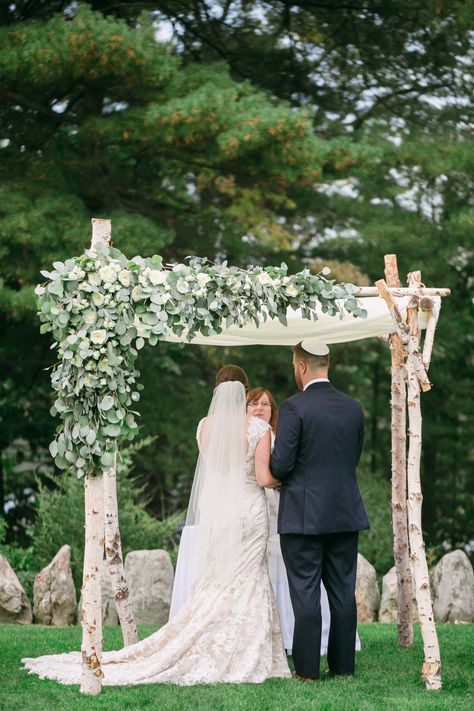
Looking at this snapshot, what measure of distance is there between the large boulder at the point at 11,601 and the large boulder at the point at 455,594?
12.3 feet

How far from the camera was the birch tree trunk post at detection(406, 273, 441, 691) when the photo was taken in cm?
608

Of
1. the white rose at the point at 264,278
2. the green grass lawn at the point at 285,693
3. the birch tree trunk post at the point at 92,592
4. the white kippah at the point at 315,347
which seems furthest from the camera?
the white kippah at the point at 315,347

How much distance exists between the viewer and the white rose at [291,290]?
6004 millimetres

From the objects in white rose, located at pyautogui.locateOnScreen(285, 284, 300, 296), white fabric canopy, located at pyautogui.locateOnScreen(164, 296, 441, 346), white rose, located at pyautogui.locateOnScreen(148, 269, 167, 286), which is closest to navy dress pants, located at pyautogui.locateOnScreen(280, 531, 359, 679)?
white fabric canopy, located at pyautogui.locateOnScreen(164, 296, 441, 346)

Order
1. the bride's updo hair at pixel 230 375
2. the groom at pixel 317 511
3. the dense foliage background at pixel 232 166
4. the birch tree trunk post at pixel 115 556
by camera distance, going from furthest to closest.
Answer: the dense foliage background at pixel 232 166, the birch tree trunk post at pixel 115 556, the bride's updo hair at pixel 230 375, the groom at pixel 317 511

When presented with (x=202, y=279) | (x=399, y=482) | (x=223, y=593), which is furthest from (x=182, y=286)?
(x=399, y=482)

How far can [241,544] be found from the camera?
656 centimetres

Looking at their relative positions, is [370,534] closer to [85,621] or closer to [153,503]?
[153,503]

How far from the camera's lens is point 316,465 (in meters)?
6.23

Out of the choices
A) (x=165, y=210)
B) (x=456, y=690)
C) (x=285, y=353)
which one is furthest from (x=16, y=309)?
(x=456, y=690)

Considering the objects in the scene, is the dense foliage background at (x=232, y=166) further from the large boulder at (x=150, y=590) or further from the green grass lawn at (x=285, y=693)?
the green grass lawn at (x=285, y=693)

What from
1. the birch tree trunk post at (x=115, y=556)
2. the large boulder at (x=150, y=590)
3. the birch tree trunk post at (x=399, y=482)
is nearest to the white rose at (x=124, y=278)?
the birch tree trunk post at (x=115, y=556)

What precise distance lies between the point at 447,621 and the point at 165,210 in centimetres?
636

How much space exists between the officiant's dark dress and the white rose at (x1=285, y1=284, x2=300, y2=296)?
67 centimetres
